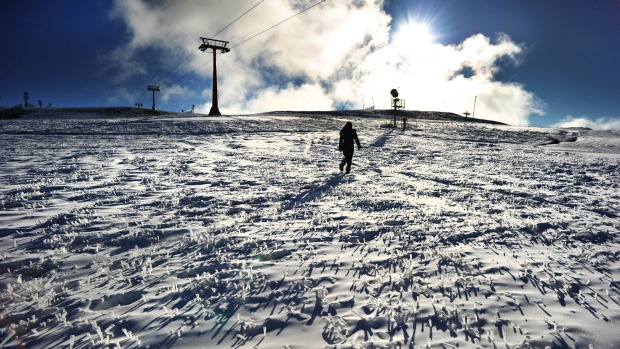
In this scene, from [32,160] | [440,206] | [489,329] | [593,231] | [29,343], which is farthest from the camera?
[32,160]

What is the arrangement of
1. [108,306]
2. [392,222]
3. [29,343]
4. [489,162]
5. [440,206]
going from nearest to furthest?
[29,343], [108,306], [392,222], [440,206], [489,162]

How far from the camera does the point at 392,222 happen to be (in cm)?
695

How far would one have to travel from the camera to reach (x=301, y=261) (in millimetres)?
5070

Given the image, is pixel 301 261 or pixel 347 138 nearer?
pixel 301 261

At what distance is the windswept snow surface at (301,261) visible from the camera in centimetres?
348

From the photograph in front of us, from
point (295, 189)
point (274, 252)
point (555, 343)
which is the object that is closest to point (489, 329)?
point (555, 343)

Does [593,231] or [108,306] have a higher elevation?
[593,231]

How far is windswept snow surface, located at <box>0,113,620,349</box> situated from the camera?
348 cm

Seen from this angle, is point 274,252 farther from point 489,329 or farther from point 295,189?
point 295,189

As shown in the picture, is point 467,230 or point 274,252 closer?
point 274,252

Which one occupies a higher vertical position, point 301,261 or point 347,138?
point 347,138

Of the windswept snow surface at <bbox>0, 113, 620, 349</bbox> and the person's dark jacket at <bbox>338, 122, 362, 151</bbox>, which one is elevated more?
the person's dark jacket at <bbox>338, 122, 362, 151</bbox>

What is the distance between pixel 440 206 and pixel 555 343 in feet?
16.8

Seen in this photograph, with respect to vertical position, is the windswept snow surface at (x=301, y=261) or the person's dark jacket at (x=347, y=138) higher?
the person's dark jacket at (x=347, y=138)
